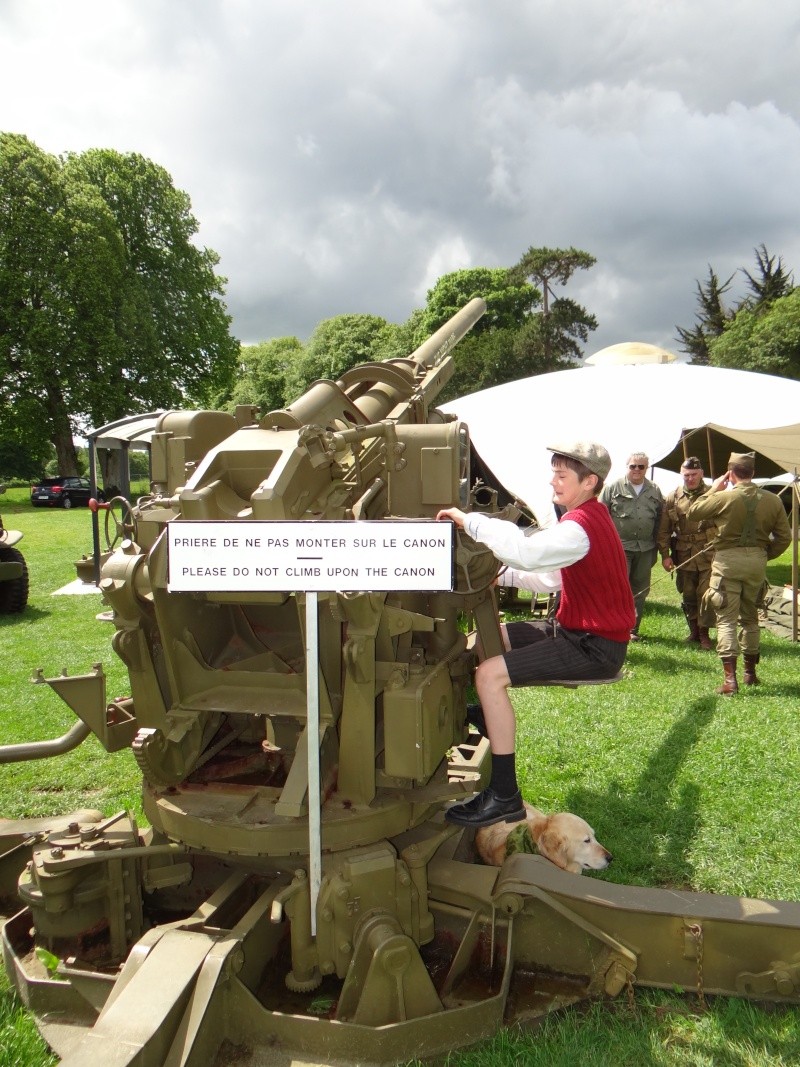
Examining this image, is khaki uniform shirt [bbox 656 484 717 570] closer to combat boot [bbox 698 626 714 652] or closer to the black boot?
combat boot [bbox 698 626 714 652]

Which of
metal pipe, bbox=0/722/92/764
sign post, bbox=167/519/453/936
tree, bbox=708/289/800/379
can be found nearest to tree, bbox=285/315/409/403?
tree, bbox=708/289/800/379

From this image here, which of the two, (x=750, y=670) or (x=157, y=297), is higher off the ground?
(x=157, y=297)

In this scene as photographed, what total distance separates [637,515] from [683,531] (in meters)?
0.73

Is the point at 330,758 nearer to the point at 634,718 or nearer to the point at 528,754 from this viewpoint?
the point at 528,754

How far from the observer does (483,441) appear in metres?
11.5

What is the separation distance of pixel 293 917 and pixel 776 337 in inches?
1118

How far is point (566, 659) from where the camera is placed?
11.9 ft

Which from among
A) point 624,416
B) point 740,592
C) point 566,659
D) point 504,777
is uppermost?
point 624,416

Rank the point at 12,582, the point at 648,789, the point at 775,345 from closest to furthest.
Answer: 1. the point at 648,789
2. the point at 12,582
3. the point at 775,345

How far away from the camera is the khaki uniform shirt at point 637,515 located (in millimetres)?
8625

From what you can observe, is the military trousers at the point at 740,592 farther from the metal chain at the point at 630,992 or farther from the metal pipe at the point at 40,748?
the metal pipe at the point at 40,748

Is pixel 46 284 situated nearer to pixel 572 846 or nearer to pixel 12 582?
pixel 12 582

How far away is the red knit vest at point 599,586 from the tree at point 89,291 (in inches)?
1088

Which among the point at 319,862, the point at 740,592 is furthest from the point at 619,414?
the point at 319,862
